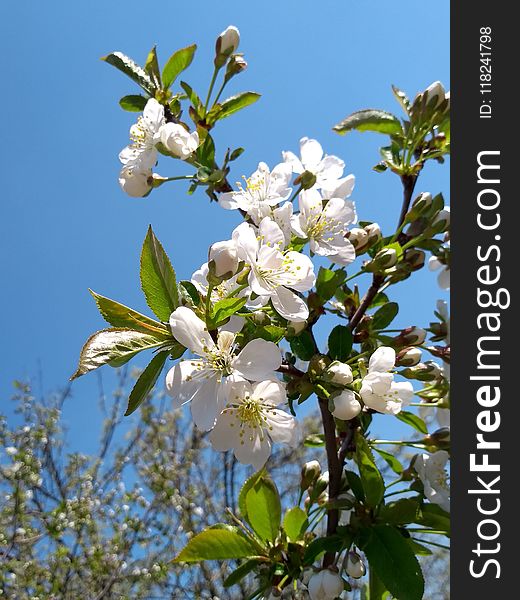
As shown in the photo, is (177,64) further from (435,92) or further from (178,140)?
(435,92)

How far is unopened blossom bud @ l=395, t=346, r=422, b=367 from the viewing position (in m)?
1.15

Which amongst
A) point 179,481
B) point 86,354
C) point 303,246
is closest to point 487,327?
point 303,246

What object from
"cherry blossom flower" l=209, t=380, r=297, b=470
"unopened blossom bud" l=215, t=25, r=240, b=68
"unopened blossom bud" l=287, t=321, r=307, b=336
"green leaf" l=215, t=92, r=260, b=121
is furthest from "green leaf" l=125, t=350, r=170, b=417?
"unopened blossom bud" l=215, t=25, r=240, b=68

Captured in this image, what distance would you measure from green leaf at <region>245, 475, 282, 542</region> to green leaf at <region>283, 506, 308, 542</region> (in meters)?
0.03

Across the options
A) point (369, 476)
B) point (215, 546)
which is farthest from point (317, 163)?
point (215, 546)

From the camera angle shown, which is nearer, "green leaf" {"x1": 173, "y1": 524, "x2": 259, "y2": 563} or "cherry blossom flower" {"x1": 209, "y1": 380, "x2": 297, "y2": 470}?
"cherry blossom flower" {"x1": 209, "y1": 380, "x2": 297, "y2": 470}

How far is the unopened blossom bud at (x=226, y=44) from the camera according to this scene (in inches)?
56.4

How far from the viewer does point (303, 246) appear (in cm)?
114

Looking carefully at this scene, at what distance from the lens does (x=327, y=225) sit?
3.83ft

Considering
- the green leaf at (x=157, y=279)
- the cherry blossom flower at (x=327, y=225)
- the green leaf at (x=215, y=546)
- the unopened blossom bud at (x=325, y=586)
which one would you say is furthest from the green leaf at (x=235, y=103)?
the unopened blossom bud at (x=325, y=586)

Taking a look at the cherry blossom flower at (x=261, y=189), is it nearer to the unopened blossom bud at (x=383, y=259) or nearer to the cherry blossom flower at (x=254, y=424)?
the unopened blossom bud at (x=383, y=259)

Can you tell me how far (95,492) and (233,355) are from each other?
420cm

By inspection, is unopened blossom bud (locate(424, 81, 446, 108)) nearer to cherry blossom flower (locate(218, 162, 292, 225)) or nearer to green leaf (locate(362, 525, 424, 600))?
cherry blossom flower (locate(218, 162, 292, 225))

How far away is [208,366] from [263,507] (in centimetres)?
41
